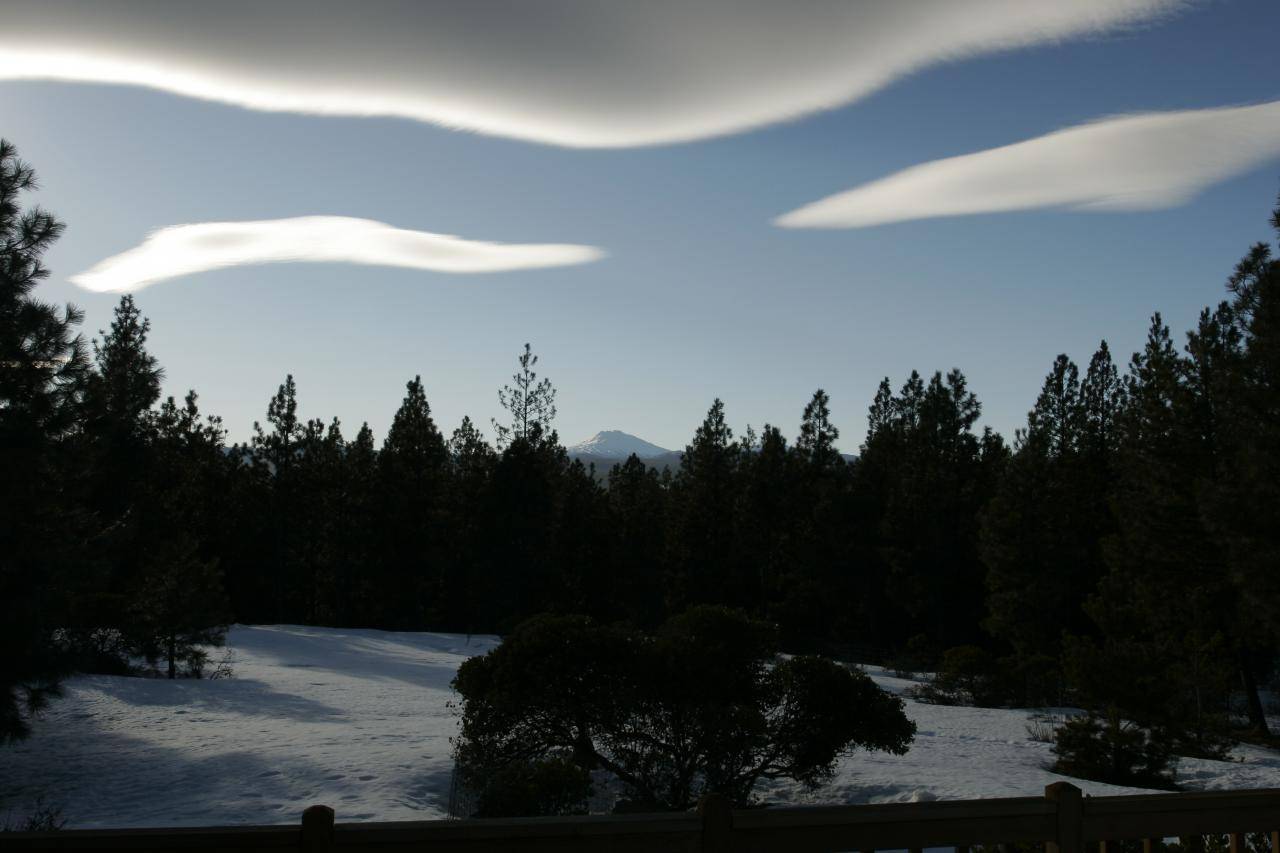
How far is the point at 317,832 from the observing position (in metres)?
3.45

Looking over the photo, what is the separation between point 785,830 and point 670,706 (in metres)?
7.42

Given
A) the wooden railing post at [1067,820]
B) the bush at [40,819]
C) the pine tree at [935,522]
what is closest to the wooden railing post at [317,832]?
the wooden railing post at [1067,820]

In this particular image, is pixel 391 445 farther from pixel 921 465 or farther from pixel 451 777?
pixel 451 777

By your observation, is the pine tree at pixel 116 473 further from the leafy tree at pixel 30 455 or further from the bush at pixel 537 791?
the bush at pixel 537 791

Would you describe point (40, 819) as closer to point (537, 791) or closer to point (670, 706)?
point (537, 791)

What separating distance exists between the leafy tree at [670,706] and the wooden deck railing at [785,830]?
671 cm

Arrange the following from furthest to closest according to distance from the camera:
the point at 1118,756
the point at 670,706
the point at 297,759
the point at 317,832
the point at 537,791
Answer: the point at 1118,756 < the point at 297,759 < the point at 670,706 < the point at 537,791 < the point at 317,832

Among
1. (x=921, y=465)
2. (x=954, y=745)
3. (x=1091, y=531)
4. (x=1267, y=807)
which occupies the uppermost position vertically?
(x=921, y=465)

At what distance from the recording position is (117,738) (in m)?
14.0

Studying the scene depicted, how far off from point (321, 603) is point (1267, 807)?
5073cm

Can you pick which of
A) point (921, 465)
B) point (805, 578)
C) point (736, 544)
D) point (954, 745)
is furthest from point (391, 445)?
point (954, 745)

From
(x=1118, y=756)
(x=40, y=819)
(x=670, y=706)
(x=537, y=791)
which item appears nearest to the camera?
(x=40, y=819)

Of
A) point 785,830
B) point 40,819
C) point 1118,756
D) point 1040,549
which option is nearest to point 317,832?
point 785,830

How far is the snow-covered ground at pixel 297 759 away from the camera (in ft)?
34.2
